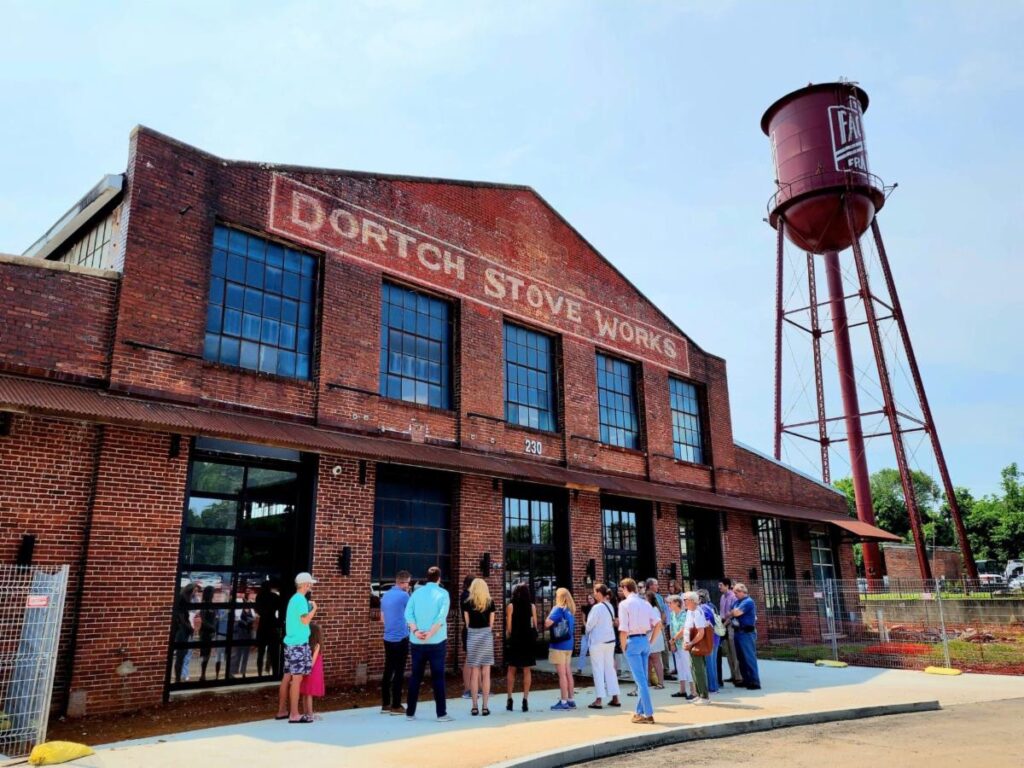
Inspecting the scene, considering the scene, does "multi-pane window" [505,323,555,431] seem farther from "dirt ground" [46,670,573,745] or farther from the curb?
the curb

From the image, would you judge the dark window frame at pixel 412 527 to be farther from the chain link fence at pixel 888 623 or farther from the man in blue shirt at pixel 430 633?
the chain link fence at pixel 888 623

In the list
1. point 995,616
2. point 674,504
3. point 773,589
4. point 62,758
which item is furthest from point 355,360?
point 995,616

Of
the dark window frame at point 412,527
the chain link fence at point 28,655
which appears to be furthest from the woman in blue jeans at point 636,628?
the chain link fence at point 28,655

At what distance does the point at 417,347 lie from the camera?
46.0ft

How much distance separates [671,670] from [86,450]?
9.97 metres

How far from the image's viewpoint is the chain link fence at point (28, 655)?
6.70m

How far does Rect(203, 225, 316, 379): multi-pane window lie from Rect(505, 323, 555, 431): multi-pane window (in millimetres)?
4785

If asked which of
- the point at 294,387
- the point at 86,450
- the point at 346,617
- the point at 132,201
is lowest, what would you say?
the point at 346,617

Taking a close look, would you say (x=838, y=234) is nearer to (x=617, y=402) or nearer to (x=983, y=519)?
(x=617, y=402)

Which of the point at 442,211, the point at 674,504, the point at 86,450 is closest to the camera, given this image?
the point at 86,450

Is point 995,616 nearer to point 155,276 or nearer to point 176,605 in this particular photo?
point 176,605

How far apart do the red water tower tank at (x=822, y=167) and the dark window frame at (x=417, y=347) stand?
54.5ft

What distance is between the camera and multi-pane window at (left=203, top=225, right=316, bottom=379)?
11266 millimetres

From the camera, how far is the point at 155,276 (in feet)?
33.9
